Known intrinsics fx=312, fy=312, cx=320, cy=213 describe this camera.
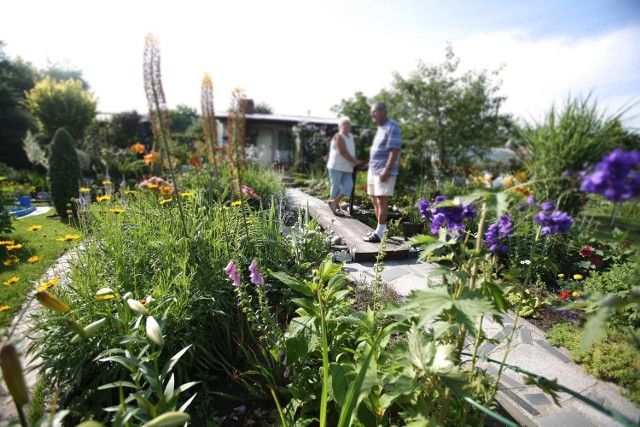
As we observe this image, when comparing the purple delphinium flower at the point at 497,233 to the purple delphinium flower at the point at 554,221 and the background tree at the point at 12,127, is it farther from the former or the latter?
the background tree at the point at 12,127

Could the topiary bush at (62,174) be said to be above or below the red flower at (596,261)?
above

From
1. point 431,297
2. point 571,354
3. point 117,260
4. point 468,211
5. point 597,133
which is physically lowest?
point 571,354

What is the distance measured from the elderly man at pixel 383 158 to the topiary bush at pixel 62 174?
239 inches

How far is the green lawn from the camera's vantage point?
2.64m

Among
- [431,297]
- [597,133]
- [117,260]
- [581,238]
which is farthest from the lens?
[597,133]

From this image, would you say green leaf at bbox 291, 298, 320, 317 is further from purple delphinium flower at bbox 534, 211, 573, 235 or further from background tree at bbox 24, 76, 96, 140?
background tree at bbox 24, 76, 96, 140

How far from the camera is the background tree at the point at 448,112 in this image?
9219 millimetres

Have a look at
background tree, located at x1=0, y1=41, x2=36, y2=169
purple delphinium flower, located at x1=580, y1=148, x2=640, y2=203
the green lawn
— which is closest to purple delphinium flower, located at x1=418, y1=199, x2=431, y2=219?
purple delphinium flower, located at x1=580, y1=148, x2=640, y2=203

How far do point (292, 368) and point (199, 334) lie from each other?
25.0 inches

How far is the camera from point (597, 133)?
4.75 meters

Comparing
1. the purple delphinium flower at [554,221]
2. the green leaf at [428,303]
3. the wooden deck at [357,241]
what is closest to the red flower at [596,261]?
the wooden deck at [357,241]

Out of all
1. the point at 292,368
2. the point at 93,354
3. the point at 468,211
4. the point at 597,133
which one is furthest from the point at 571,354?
the point at 597,133

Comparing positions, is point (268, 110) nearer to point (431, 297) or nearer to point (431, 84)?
point (431, 84)

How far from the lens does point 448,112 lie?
9.39 metres
